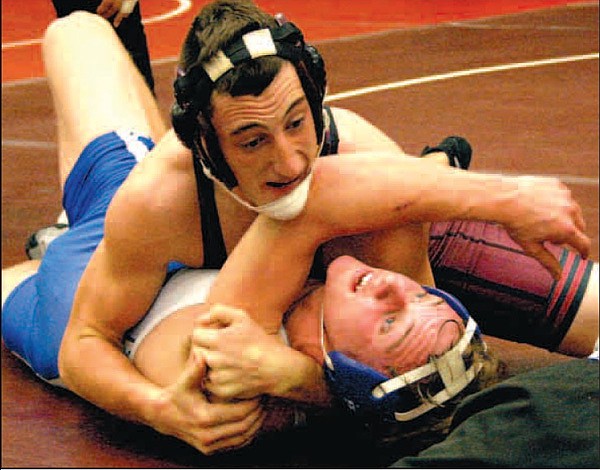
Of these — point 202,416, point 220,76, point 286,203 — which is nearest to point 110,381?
point 202,416

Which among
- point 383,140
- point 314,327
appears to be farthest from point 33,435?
point 383,140

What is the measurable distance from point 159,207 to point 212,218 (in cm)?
9

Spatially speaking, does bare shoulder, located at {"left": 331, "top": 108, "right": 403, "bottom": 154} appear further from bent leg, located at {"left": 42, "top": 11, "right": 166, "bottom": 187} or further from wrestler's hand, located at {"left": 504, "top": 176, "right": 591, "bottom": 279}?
bent leg, located at {"left": 42, "top": 11, "right": 166, "bottom": 187}

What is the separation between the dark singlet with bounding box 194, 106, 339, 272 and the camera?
144cm

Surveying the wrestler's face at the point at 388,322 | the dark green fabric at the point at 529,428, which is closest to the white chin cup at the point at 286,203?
the wrestler's face at the point at 388,322

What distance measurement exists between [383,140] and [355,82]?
229 centimetres

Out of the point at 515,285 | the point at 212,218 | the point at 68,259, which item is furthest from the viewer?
the point at 68,259

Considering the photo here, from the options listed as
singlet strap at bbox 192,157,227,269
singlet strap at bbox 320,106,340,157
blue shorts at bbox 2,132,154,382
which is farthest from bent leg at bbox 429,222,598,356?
blue shorts at bbox 2,132,154,382

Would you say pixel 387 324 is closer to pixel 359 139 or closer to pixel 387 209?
pixel 387 209

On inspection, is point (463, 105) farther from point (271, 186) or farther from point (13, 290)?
point (271, 186)

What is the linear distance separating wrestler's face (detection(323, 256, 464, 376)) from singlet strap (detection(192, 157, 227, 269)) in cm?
22

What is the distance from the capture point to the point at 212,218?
57.7 inches

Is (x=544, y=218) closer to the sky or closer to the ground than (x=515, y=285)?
closer to the sky

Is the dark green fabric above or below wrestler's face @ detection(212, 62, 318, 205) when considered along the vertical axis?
below
